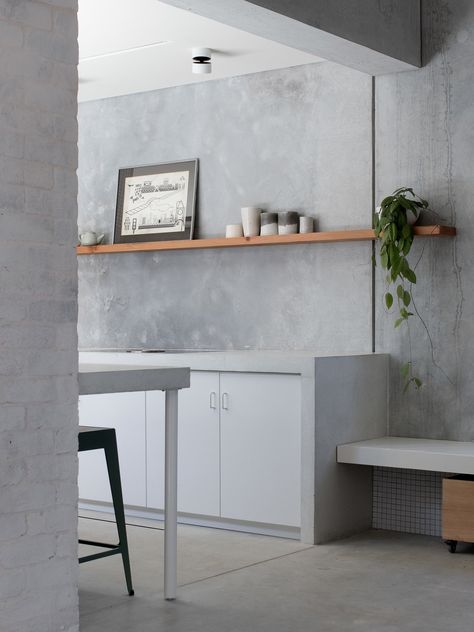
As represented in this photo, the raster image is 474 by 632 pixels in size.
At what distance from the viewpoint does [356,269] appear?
Answer: 18.2ft

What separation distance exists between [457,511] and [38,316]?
249 cm

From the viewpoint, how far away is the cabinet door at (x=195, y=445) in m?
5.23

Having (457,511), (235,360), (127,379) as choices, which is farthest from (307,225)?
(127,379)

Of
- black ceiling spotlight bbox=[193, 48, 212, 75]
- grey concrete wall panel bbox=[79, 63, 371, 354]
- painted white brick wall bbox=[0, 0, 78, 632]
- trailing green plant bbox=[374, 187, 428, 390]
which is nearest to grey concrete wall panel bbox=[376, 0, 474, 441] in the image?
trailing green plant bbox=[374, 187, 428, 390]

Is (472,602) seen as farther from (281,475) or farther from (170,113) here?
(170,113)

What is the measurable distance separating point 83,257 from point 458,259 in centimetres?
281

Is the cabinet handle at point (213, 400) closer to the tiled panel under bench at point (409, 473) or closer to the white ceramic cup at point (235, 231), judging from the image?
the tiled panel under bench at point (409, 473)

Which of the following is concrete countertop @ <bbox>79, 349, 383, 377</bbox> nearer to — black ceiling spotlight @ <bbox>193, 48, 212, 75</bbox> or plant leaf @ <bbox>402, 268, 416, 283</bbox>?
plant leaf @ <bbox>402, 268, 416, 283</bbox>

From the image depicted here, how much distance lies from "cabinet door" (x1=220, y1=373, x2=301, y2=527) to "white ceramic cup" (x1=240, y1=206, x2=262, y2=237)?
1.02m

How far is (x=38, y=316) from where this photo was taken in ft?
10.1

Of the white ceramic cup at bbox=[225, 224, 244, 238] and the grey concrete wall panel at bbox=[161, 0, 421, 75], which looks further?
the white ceramic cup at bbox=[225, 224, 244, 238]

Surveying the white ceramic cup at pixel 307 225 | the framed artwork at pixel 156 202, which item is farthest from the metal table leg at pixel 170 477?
the framed artwork at pixel 156 202

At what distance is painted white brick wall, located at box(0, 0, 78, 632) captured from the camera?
9.84ft

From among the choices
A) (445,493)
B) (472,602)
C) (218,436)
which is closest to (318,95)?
(218,436)
